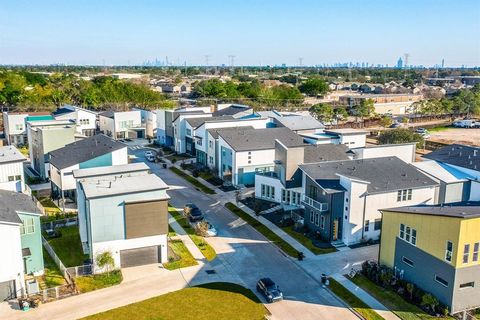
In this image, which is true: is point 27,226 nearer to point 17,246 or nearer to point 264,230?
point 17,246

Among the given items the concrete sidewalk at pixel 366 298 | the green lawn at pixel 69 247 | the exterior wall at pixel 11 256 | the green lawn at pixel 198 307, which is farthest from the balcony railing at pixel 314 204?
the exterior wall at pixel 11 256

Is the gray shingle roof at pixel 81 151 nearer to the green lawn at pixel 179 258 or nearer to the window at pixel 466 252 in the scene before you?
the green lawn at pixel 179 258

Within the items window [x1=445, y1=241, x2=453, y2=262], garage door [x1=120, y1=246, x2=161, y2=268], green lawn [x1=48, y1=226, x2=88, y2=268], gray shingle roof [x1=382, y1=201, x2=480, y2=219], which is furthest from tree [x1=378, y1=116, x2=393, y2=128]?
garage door [x1=120, y1=246, x2=161, y2=268]

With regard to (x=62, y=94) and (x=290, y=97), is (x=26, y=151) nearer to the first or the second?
(x=62, y=94)

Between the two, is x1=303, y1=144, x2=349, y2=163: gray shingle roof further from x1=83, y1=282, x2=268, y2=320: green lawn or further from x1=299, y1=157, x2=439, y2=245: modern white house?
x1=83, y1=282, x2=268, y2=320: green lawn

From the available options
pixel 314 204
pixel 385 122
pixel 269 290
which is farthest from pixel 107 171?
pixel 385 122
